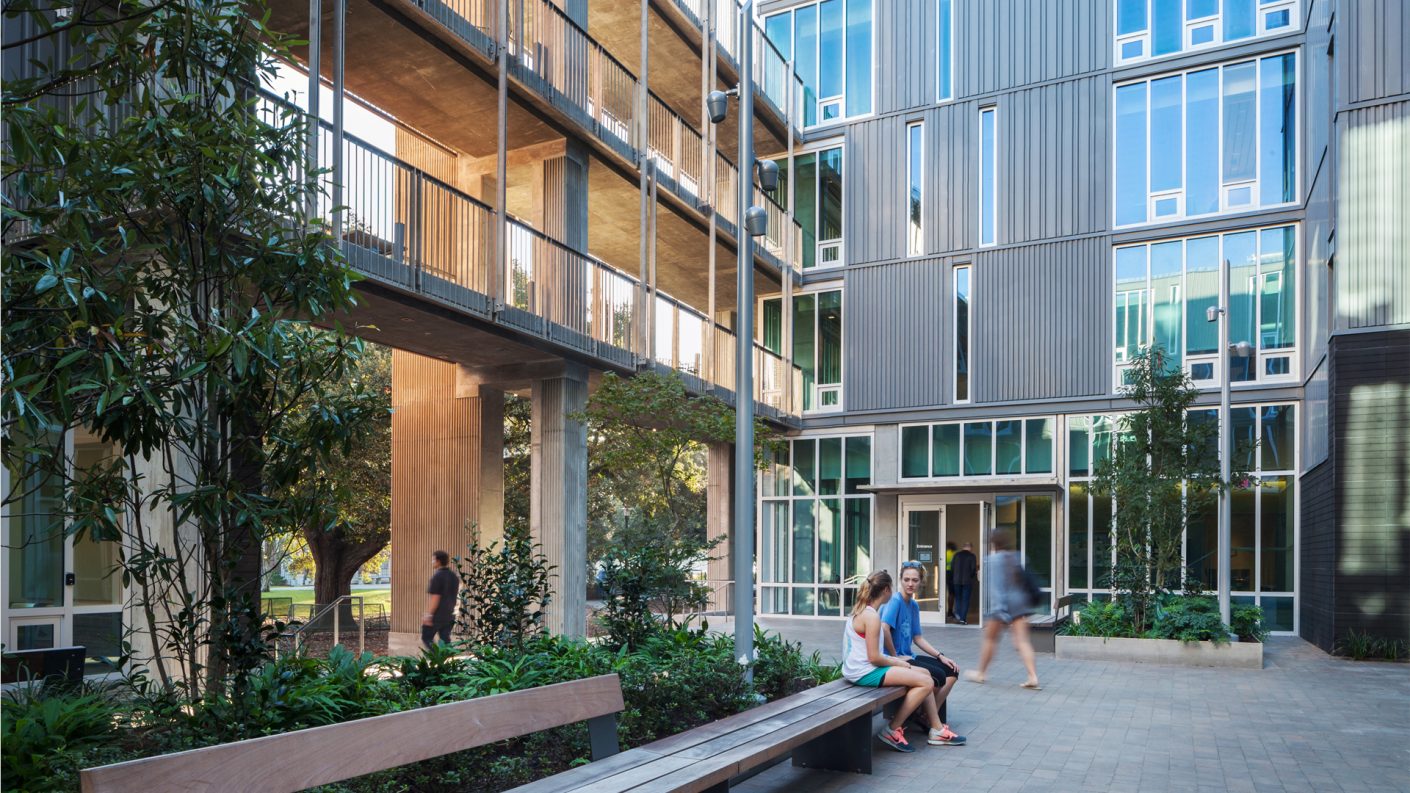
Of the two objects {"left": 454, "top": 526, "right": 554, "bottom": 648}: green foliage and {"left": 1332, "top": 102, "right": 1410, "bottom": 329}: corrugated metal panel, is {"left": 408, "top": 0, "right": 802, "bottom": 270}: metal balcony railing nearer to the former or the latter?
{"left": 454, "top": 526, "right": 554, "bottom": 648}: green foliage

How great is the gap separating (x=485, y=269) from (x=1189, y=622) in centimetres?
1075

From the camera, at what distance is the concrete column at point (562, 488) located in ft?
51.9

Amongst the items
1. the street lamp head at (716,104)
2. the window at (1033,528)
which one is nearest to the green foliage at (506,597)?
the street lamp head at (716,104)

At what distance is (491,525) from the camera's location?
55.3 feet

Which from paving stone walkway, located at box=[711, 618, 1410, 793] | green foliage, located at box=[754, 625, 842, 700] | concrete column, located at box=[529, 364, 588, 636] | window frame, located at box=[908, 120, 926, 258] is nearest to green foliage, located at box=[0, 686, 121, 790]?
paving stone walkway, located at box=[711, 618, 1410, 793]

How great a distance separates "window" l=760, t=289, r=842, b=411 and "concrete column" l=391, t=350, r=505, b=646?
10.1 metres

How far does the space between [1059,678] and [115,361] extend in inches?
448

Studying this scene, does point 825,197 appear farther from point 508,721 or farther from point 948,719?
point 508,721

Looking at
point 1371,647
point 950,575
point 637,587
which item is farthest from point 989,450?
point 637,587

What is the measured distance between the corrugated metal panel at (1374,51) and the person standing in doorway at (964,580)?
34.5 feet

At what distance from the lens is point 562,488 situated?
1600cm

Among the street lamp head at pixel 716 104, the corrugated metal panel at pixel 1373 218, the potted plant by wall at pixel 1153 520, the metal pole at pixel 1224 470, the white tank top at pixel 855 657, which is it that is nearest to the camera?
the white tank top at pixel 855 657

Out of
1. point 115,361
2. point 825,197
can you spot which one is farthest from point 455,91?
point 825,197

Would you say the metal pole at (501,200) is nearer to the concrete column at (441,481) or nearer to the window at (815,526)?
the concrete column at (441,481)
